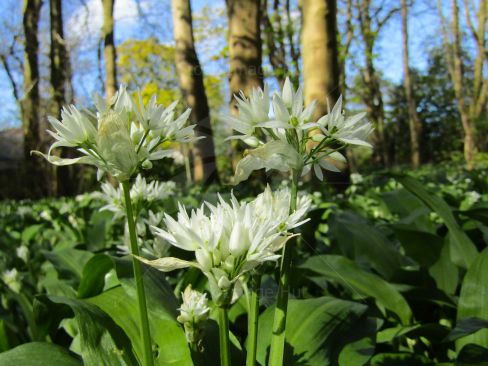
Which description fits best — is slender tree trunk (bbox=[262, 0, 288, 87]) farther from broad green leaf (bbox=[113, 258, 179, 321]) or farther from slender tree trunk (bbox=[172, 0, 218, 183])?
broad green leaf (bbox=[113, 258, 179, 321])

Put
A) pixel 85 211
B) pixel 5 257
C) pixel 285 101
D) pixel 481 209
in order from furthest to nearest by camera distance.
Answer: pixel 85 211
pixel 5 257
pixel 481 209
pixel 285 101

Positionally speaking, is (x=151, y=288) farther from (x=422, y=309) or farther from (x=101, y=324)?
(x=422, y=309)

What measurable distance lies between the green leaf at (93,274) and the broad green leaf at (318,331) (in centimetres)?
44

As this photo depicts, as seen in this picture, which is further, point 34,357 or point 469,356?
point 469,356

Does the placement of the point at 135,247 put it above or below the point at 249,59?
below

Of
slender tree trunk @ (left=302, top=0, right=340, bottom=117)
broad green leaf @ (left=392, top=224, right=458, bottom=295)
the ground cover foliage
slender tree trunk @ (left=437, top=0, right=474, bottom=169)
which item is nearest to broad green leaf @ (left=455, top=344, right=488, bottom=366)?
the ground cover foliage

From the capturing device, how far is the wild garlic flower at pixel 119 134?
0.75 meters

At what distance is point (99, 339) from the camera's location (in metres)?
0.92

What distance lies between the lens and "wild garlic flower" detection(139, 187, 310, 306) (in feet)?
2.26

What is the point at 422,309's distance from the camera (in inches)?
68.2

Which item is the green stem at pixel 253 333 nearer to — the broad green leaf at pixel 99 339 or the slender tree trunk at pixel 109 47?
the broad green leaf at pixel 99 339

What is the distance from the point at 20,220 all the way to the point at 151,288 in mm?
4523

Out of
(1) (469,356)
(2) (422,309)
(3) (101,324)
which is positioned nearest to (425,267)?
(2) (422,309)

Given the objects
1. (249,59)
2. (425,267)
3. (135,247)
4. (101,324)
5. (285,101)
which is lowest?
(425,267)
